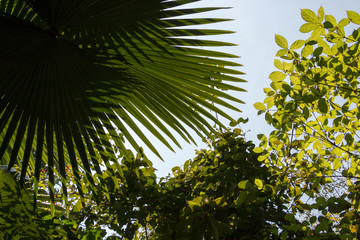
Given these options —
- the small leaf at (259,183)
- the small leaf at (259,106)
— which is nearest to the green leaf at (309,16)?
the small leaf at (259,106)

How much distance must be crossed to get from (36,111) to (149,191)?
1.14 metres

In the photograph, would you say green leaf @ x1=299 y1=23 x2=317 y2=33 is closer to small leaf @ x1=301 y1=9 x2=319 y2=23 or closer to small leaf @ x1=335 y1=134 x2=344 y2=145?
small leaf @ x1=301 y1=9 x2=319 y2=23

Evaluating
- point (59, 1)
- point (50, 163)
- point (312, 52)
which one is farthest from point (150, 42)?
point (312, 52)

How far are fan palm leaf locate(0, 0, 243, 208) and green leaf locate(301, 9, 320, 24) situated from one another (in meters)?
0.59

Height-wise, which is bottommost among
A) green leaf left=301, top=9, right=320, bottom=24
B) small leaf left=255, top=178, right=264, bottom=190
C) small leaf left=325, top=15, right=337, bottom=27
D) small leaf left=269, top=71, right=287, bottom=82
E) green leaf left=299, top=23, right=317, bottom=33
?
small leaf left=255, top=178, right=264, bottom=190

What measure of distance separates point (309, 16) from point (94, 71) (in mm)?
1205

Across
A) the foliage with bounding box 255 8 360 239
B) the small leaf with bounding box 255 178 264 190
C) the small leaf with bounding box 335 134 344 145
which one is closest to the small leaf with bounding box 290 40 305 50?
the foliage with bounding box 255 8 360 239

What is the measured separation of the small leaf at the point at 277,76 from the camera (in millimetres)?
1889

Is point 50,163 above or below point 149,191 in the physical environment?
below

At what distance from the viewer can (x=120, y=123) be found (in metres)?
1.51

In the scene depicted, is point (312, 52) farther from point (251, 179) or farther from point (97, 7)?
point (97, 7)

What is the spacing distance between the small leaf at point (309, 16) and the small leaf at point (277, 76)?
0.33 m

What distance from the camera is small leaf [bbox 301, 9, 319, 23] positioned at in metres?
1.74

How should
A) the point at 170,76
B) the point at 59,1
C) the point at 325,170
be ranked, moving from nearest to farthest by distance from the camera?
the point at 59,1, the point at 170,76, the point at 325,170
